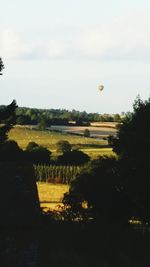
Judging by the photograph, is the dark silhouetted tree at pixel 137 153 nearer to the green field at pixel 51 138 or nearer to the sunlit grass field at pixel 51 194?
the sunlit grass field at pixel 51 194

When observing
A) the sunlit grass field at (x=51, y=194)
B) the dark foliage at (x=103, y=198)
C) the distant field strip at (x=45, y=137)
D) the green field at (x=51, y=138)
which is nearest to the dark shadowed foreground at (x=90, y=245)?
the dark foliage at (x=103, y=198)

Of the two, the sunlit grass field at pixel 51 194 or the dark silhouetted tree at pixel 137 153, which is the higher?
the dark silhouetted tree at pixel 137 153

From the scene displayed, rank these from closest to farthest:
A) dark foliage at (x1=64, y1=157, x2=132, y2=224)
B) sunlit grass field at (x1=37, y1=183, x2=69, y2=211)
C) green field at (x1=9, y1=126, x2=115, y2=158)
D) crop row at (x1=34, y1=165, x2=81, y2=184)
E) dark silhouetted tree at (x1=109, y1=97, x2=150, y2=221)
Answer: dark foliage at (x1=64, y1=157, x2=132, y2=224)
dark silhouetted tree at (x1=109, y1=97, x2=150, y2=221)
sunlit grass field at (x1=37, y1=183, x2=69, y2=211)
crop row at (x1=34, y1=165, x2=81, y2=184)
green field at (x1=9, y1=126, x2=115, y2=158)

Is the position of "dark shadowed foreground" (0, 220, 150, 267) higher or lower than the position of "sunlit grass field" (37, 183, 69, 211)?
higher

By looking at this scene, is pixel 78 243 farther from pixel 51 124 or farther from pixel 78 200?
pixel 51 124

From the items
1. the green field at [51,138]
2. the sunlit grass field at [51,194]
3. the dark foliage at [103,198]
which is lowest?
the sunlit grass field at [51,194]

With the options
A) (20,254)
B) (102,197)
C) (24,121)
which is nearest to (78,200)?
(102,197)

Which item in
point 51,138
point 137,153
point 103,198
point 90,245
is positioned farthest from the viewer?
point 51,138

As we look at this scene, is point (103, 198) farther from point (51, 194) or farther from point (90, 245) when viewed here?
point (51, 194)

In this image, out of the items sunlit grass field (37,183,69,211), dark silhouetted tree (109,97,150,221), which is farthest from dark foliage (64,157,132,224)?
sunlit grass field (37,183,69,211)

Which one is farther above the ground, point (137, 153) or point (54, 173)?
point (137, 153)

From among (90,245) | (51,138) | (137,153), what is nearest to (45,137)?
(51,138)

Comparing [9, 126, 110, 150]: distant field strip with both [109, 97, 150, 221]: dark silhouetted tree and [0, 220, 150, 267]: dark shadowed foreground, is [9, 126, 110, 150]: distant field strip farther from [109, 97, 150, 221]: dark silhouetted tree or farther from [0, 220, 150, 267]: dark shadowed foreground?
[0, 220, 150, 267]: dark shadowed foreground
